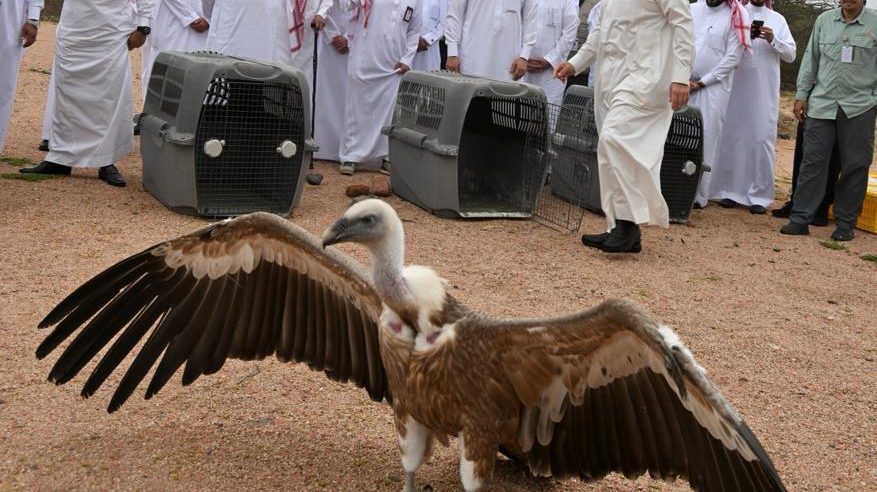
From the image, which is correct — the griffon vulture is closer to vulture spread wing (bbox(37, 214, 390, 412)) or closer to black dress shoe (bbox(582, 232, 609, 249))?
vulture spread wing (bbox(37, 214, 390, 412))

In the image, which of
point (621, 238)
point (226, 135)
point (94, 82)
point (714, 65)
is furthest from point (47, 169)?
point (714, 65)

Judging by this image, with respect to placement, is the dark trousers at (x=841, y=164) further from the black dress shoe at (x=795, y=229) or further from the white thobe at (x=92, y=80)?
the white thobe at (x=92, y=80)

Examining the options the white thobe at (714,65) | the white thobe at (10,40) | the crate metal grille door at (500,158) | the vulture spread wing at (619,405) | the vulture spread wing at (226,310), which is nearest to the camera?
the vulture spread wing at (619,405)

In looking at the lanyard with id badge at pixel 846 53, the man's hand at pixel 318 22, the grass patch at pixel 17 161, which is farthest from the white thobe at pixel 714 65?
the grass patch at pixel 17 161

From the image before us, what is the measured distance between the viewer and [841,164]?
8828 mm

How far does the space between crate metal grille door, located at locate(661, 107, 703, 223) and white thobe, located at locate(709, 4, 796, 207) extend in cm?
160

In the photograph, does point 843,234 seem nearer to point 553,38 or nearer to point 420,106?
point 553,38

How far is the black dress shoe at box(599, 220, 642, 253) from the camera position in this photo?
735cm

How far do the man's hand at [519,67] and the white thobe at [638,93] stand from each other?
8.52 ft

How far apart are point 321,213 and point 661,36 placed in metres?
2.85

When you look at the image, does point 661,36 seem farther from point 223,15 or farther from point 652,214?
point 223,15

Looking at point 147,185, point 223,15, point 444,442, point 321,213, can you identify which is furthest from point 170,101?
point 444,442

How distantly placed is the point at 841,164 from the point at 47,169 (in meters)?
6.79

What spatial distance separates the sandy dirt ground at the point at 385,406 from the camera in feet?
12.0
